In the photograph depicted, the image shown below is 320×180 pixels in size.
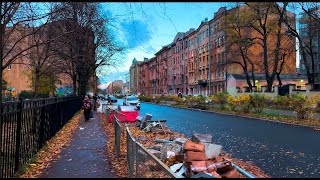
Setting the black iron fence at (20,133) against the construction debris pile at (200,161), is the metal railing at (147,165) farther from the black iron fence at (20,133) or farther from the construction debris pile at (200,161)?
the black iron fence at (20,133)

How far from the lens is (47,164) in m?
8.91

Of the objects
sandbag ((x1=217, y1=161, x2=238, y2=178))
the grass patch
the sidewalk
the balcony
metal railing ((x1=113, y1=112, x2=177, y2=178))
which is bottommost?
the sidewalk

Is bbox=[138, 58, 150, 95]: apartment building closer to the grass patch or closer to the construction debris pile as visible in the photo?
the grass patch

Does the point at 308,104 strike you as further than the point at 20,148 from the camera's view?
Yes

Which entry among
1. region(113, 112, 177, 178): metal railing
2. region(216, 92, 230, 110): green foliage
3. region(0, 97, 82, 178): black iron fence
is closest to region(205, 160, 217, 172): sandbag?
region(113, 112, 177, 178): metal railing

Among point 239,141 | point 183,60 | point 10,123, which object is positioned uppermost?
point 183,60

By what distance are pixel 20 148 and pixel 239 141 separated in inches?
386

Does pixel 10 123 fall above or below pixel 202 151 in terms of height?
above

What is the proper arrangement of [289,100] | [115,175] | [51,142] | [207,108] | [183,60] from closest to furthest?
1. [115,175]
2. [51,142]
3. [289,100]
4. [207,108]
5. [183,60]

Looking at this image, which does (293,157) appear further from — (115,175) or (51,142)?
(51,142)

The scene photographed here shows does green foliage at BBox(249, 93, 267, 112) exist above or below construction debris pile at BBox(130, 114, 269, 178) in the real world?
above

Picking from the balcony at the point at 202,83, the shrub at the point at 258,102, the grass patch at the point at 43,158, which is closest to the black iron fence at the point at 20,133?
the grass patch at the point at 43,158

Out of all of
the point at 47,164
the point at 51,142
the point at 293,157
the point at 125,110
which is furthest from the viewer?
the point at 125,110

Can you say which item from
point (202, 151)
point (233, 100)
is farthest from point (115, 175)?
point (233, 100)
